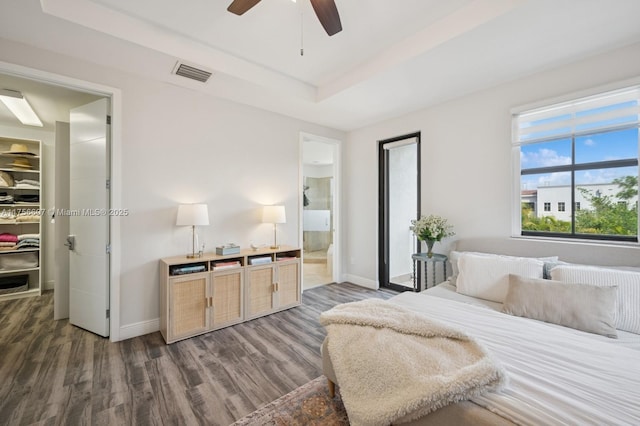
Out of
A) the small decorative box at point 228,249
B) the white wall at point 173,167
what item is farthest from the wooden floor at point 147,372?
the small decorative box at point 228,249

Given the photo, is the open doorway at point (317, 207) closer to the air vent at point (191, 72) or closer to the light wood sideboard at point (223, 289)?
the light wood sideboard at point (223, 289)

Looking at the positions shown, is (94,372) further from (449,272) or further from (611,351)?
(449,272)

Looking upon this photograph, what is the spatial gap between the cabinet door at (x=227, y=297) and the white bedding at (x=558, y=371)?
83.3 inches

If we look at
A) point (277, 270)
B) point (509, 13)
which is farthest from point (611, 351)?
point (277, 270)

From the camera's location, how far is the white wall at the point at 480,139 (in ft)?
8.16

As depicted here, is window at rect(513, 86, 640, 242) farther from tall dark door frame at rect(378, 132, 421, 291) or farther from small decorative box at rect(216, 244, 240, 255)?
small decorative box at rect(216, 244, 240, 255)

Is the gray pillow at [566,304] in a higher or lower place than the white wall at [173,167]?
lower

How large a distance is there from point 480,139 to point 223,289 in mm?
3467

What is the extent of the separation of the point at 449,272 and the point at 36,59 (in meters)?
4.77

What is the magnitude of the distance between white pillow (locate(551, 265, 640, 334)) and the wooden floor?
6.91ft

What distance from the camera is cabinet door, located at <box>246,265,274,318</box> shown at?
3.17 m

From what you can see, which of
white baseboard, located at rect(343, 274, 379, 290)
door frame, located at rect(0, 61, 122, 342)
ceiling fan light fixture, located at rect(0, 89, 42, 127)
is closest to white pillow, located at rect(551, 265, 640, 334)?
white baseboard, located at rect(343, 274, 379, 290)

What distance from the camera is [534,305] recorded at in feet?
6.28

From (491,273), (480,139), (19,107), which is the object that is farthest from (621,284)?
(19,107)
